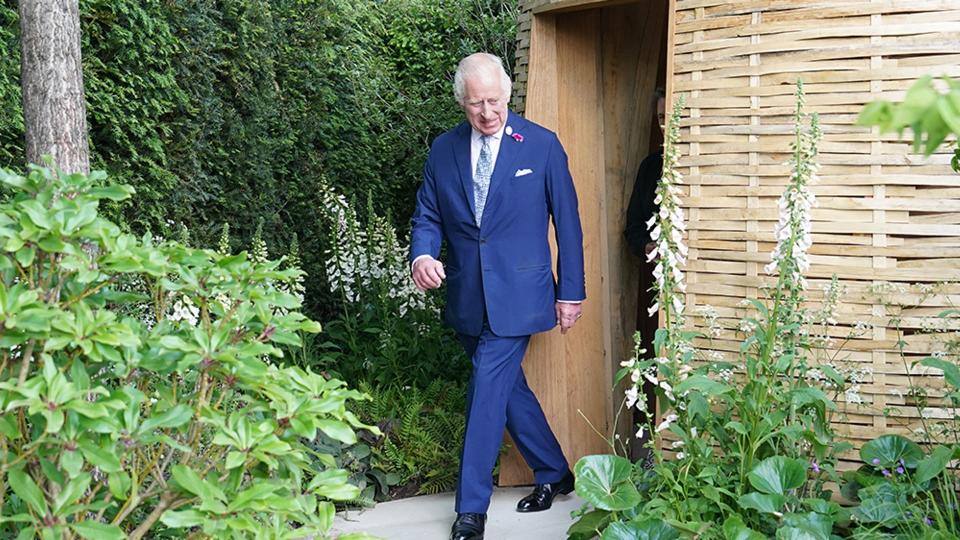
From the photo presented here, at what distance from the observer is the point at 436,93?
808 cm

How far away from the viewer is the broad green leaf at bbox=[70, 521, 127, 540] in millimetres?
2043

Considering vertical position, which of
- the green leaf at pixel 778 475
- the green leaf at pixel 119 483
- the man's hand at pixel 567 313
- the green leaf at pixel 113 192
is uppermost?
the green leaf at pixel 113 192

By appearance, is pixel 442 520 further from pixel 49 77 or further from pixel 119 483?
pixel 119 483

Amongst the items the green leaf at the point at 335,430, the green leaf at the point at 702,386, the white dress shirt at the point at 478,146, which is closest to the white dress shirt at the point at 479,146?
the white dress shirt at the point at 478,146

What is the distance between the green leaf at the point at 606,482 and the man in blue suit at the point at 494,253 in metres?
0.73

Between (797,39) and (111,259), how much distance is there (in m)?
2.63

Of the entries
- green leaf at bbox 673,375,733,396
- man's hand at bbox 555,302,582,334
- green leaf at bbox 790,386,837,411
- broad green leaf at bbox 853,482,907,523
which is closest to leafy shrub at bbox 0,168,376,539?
green leaf at bbox 673,375,733,396

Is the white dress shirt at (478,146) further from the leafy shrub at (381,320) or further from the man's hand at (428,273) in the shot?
the leafy shrub at (381,320)

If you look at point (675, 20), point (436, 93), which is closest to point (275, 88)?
point (436, 93)

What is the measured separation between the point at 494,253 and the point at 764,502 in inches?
61.0

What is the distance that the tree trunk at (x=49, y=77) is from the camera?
345 centimetres

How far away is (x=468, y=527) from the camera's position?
4242mm

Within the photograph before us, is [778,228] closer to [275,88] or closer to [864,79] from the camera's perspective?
[864,79]

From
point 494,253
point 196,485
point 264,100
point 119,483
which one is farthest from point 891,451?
point 264,100
